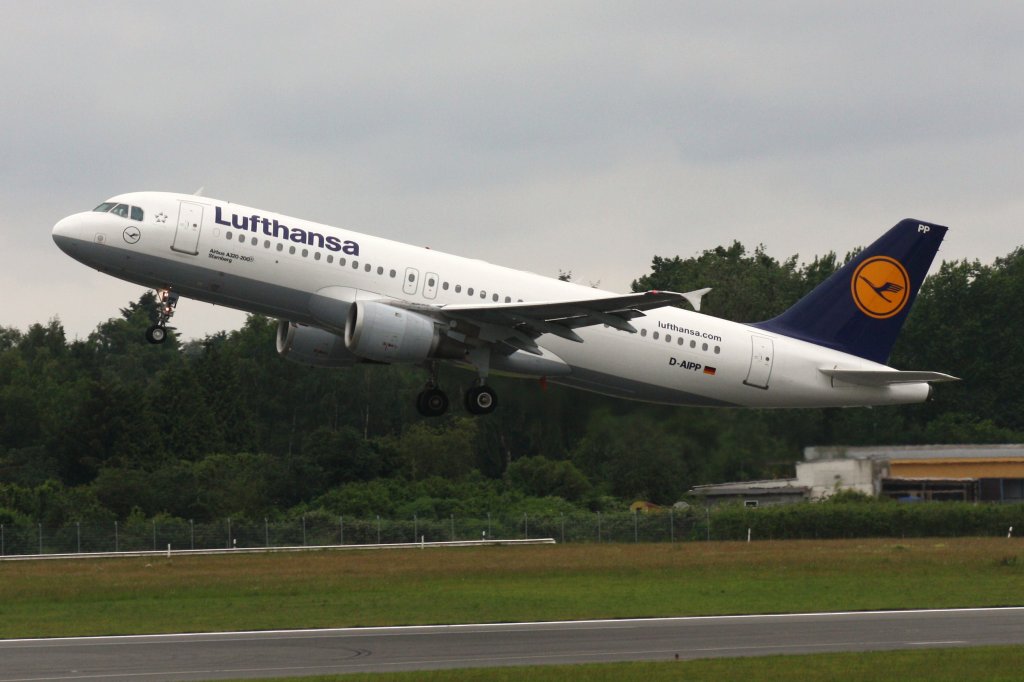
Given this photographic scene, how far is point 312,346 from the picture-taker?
4256 centimetres

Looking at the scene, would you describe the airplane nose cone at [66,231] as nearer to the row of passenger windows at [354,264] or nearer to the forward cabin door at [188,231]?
the forward cabin door at [188,231]

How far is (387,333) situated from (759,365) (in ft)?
36.7

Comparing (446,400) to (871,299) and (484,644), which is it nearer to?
(484,644)

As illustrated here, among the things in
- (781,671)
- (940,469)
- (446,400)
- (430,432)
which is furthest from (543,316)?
(430,432)

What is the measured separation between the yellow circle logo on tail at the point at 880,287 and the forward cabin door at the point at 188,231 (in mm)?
19152

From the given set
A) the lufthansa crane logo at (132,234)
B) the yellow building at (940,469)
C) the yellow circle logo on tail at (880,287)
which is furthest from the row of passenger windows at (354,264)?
the yellow building at (940,469)

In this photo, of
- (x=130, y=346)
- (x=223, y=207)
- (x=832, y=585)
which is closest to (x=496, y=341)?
(x=223, y=207)

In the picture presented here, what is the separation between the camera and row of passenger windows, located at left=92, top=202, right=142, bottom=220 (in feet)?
128

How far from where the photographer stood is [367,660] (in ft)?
89.9

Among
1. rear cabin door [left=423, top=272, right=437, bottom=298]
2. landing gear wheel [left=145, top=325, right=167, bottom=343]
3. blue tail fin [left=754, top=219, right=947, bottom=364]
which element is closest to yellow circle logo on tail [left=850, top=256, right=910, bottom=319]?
blue tail fin [left=754, top=219, right=947, bottom=364]

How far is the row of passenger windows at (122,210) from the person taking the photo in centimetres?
3892

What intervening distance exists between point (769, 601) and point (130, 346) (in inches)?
4151

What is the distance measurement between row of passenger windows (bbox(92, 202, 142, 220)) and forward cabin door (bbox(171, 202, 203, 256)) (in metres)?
1.13

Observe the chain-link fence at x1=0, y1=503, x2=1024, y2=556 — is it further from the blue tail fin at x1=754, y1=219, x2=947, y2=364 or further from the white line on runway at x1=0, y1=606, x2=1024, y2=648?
the white line on runway at x1=0, y1=606, x2=1024, y2=648
